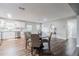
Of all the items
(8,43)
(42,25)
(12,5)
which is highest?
(12,5)

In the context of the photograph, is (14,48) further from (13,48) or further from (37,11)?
(37,11)

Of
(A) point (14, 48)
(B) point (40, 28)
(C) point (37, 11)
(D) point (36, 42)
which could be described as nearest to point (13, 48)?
(A) point (14, 48)

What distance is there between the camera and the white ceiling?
2.41 metres

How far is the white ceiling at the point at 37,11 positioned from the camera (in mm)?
2410

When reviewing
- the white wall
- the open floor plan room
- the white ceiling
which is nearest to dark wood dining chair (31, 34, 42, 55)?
the open floor plan room

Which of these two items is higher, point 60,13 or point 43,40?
point 60,13

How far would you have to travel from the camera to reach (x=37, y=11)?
2.44 metres

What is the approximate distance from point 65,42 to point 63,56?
0.31 metres

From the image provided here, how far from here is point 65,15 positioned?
2.43m

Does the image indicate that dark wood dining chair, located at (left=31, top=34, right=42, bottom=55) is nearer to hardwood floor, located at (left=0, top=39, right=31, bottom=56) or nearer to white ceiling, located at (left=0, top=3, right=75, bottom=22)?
hardwood floor, located at (left=0, top=39, right=31, bottom=56)

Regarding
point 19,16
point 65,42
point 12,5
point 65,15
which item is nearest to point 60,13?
point 65,15

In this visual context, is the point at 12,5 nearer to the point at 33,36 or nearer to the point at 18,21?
the point at 18,21

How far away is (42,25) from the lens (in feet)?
8.20

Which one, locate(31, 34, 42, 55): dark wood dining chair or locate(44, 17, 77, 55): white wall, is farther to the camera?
locate(31, 34, 42, 55): dark wood dining chair
